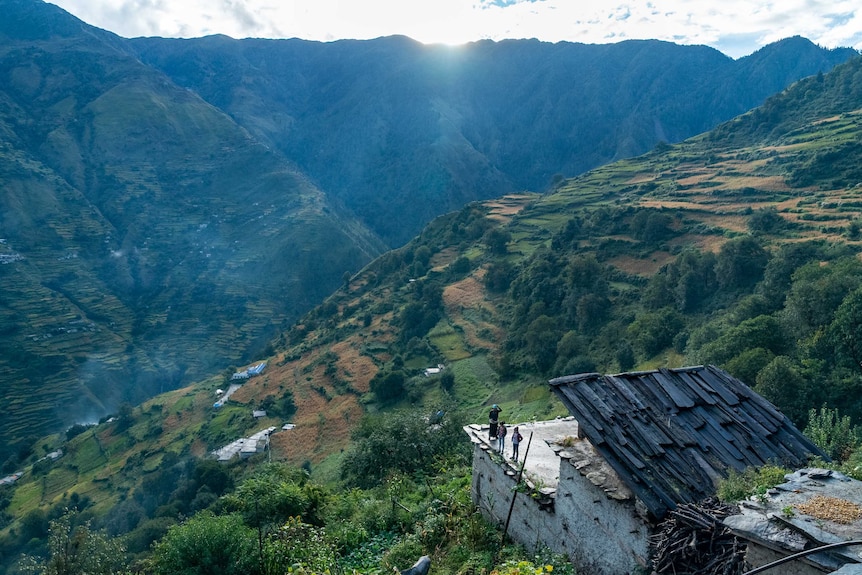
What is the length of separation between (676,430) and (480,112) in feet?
638

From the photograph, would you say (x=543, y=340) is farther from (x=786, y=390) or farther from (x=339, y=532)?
(x=339, y=532)

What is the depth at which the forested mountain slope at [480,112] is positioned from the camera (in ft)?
496

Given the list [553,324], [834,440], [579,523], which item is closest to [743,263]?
[553,324]

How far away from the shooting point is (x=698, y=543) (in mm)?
5738

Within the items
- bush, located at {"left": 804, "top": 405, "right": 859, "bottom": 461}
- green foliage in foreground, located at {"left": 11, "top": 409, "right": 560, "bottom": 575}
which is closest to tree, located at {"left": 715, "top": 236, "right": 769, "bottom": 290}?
green foliage in foreground, located at {"left": 11, "top": 409, "right": 560, "bottom": 575}

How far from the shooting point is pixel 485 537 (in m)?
9.55

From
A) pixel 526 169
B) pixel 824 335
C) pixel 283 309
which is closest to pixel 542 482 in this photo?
pixel 824 335

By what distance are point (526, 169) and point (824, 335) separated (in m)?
160

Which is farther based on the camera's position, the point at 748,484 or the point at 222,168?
the point at 222,168

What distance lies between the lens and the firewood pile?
5410 millimetres

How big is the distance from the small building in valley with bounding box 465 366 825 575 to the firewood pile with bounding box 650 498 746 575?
244 millimetres

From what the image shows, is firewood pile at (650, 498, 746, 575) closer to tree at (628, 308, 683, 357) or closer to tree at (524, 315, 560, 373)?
tree at (628, 308, 683, 357)

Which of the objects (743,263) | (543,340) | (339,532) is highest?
(743,263)

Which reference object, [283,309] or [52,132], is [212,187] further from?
A: [283,309]
